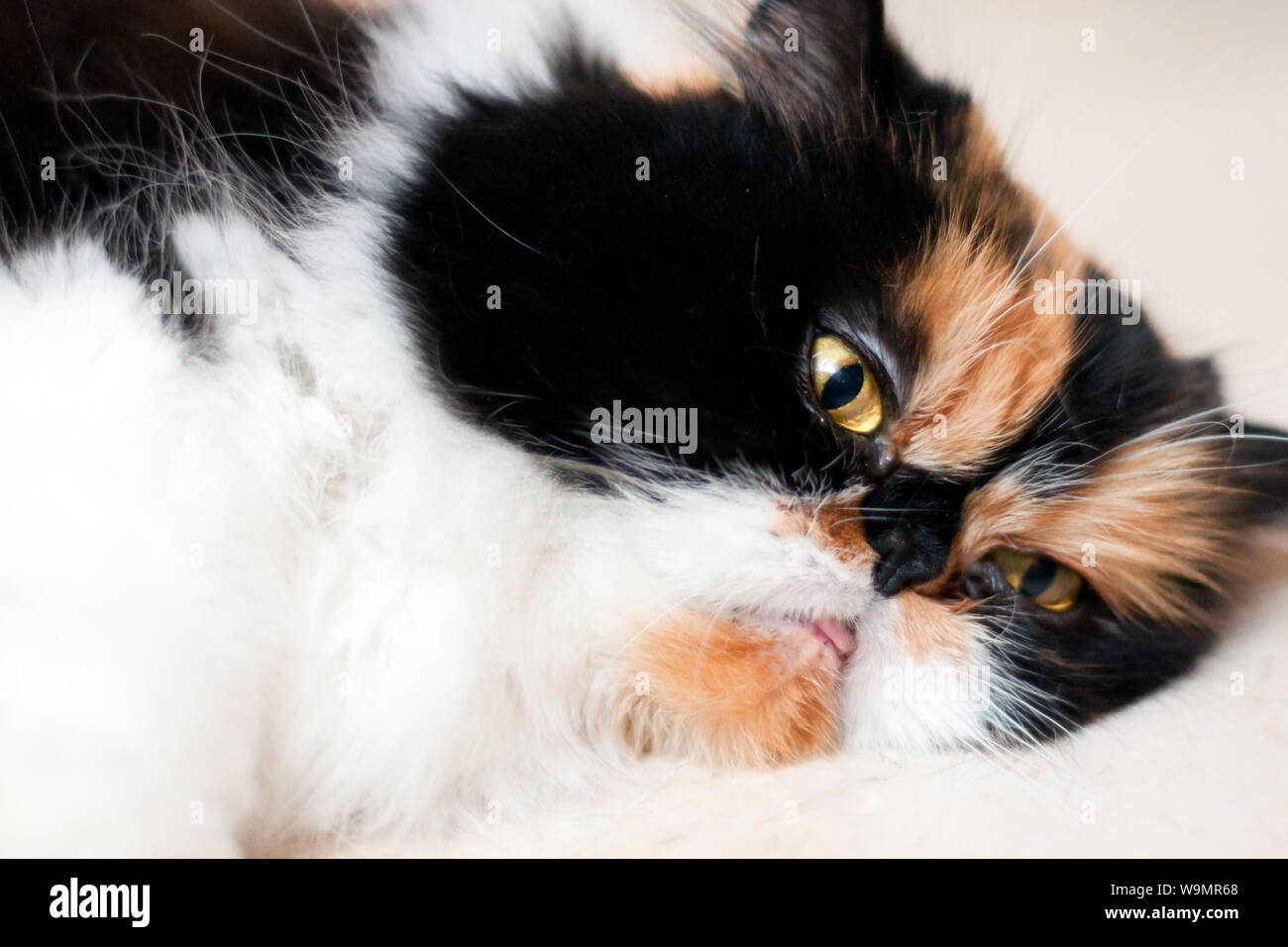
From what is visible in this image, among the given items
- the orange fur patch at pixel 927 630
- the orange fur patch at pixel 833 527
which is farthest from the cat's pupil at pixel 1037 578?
the orange fur patch at pixel 833 527

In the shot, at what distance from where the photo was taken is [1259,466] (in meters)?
1.67

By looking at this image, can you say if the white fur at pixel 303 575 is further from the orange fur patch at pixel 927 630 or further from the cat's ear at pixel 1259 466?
the cat's ear at pixel 1259 466

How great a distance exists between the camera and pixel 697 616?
1.35 meters

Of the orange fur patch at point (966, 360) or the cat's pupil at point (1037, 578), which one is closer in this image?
the orange fur patch at point (966, 360)

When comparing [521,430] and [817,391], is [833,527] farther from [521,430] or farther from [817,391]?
[521,430]

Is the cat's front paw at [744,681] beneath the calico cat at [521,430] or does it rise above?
beneath

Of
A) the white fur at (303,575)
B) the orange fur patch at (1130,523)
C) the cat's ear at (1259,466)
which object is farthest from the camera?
the cat's ear at (1259,466)

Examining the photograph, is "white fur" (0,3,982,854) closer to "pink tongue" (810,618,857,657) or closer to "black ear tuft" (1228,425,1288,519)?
"pink tongue" (810,618,857,657)

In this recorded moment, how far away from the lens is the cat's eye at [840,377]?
1.38 m

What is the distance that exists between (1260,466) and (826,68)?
911 millimetres

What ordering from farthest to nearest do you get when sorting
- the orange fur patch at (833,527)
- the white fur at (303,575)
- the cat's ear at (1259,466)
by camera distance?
the cat's ear at (1259,466), the orange fur patch at (833,527), the white fur at (303,575)

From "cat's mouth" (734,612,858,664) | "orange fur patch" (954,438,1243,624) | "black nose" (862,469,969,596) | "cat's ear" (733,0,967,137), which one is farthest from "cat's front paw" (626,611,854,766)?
"cat's ear" (733,0,967,137)

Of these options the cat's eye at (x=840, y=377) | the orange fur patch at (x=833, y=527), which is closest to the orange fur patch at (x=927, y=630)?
the orange fur patch at (x=833, y=527)

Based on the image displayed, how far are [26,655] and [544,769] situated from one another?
61 centimetres
